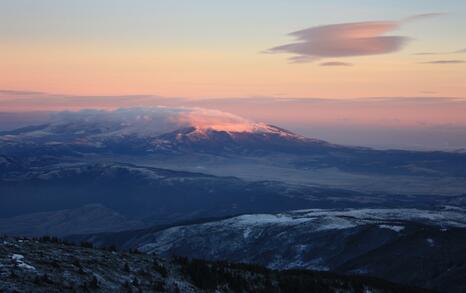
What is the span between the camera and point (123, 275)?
40.4m

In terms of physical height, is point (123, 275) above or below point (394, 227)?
above

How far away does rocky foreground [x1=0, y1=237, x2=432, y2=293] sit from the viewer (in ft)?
114

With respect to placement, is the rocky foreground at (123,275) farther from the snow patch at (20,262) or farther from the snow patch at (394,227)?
the snow patch at (394,227)

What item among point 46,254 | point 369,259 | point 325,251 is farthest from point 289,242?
point 46,254

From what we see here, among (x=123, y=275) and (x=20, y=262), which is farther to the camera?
(x=123, y=275)

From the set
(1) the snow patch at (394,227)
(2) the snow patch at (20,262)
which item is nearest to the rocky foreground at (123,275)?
(2) the snow patch at (20,262)

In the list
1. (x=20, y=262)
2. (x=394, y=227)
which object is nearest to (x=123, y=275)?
(x=20, y=262)

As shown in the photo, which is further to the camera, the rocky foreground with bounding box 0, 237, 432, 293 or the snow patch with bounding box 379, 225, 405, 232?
the snow patch with bounding box 379, 225, 405, 232

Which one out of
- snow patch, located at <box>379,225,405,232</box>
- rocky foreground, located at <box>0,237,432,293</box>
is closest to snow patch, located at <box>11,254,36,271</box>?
rocky foreground, located at <box>0,237,432,293</box>

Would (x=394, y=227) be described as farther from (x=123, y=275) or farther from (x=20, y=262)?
(x=20, y=262)

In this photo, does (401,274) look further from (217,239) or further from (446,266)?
(217,239)

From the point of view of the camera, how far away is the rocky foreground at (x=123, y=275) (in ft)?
114

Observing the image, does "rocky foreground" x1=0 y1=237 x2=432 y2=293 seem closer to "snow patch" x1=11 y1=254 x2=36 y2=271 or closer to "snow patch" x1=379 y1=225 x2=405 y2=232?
"snow patch" x1=11 y1=254 x2=36 y2=271

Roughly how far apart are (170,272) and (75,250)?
301 inches
